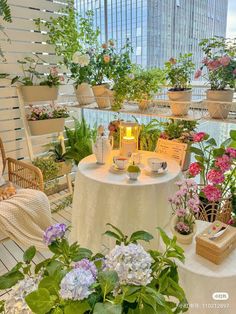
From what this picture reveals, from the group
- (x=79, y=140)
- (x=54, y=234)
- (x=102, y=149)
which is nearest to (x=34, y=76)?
(x=79, y=140)

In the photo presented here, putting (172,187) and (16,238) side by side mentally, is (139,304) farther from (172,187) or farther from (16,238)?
(16,238)

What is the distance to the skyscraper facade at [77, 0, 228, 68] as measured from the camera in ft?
8.26

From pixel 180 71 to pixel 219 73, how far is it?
332mm

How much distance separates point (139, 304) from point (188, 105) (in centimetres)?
167

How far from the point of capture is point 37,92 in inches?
106

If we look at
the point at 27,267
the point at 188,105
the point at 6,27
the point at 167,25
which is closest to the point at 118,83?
the point at 188,105

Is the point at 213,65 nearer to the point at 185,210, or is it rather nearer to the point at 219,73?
the point at 219,73

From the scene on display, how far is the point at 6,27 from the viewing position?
2.68m

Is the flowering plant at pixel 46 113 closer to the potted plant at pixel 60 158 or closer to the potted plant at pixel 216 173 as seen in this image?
the potted plant at pixel 60 158

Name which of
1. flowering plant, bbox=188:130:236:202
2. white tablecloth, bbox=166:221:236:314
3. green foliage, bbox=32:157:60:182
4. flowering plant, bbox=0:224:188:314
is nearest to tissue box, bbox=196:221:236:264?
white tablecloth, bbox=166:221:236:314

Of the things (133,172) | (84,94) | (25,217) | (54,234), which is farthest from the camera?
(84,94)

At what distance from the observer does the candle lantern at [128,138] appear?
2111 millimetres

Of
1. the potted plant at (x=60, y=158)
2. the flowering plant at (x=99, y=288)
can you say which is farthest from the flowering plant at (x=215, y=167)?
the potted plant at (x=60, y=158)

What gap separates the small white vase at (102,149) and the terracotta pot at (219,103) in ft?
2.51
